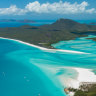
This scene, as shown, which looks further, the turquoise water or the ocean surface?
the ocean surface

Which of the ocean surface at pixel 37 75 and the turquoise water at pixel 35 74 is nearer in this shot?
the turquoise water at pixel 35 74

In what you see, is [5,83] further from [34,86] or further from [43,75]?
[43,75]

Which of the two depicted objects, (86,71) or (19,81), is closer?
(19,81)

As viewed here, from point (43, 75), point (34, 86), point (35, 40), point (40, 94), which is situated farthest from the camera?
point (35, 40)

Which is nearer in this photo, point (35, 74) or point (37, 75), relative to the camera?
point (37, 75)

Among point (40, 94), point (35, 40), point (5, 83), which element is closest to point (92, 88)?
point (40, 94)

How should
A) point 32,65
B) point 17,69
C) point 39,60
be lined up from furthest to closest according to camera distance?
point 39,60
point 32,65
point 17,69

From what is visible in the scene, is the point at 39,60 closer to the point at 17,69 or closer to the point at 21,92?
the point at 17,69

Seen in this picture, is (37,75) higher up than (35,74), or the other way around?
(35,74)

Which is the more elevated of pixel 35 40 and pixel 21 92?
pixel 35 40
